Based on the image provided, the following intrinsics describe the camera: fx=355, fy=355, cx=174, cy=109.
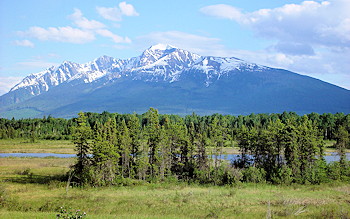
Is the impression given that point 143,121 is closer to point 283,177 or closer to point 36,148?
point 36,148

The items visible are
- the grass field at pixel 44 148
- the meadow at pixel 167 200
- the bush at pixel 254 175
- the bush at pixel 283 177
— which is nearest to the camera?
the meadow at pixel 167 200

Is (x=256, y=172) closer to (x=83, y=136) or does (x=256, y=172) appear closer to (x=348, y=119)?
(x=83, y=136)

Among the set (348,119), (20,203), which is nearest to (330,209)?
(20,203)

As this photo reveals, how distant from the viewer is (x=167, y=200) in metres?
41.7

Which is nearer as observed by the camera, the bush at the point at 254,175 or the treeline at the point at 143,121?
the bush at the point at 254,175

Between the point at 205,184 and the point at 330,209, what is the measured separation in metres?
24.2

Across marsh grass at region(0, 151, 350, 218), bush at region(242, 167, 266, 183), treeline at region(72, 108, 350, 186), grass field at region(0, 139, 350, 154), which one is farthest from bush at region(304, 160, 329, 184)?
grass field at region(0, 139, 350, 154)

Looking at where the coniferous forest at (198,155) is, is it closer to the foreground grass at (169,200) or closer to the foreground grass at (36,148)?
the foreground grass at (169,200)

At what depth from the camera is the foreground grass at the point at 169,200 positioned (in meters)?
34.3

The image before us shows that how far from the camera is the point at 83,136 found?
54.7 metres

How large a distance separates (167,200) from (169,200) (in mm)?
283

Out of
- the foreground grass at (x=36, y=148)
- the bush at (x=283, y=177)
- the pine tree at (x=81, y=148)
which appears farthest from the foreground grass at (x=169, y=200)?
the foreground grass at (x=36, y=148)

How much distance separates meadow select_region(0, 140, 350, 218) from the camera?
3425cm

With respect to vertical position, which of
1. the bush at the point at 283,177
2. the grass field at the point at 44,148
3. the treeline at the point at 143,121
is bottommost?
the grass field at the point at 44,148
